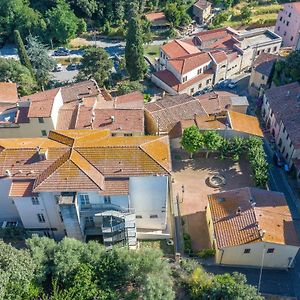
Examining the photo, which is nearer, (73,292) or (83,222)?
(73,292)

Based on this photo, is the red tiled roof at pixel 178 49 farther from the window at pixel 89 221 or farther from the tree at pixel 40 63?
the window at pixel 89 221

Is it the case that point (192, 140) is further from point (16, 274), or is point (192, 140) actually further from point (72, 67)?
point (72, 67)

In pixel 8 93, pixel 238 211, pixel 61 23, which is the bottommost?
pixel 61 23

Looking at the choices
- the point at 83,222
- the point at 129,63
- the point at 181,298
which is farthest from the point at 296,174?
the point at 129,63

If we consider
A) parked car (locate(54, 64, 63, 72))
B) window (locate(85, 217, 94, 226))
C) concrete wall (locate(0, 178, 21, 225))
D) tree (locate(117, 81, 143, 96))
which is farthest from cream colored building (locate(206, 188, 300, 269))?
parked car (locate(54, 64, 63, 72))

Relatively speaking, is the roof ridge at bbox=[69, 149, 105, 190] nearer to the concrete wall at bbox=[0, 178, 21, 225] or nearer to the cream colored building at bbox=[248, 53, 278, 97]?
the concrete wall at bbox=[0, 178, 21, 225]

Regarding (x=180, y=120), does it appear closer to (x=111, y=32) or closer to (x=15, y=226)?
(x=15, y=226)

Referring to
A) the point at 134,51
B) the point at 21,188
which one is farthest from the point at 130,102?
the point at 21,188
